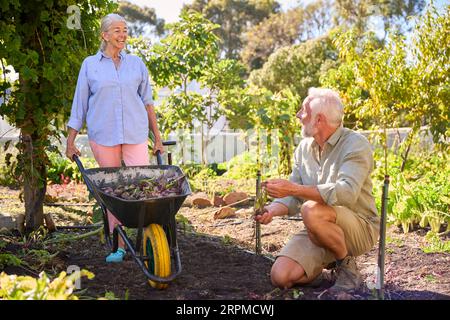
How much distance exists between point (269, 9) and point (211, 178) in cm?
2241

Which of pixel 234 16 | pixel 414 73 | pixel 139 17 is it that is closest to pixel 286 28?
pixel 234 16

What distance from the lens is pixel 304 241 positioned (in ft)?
10.4

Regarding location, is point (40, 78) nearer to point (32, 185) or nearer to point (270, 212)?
point (32, 185)

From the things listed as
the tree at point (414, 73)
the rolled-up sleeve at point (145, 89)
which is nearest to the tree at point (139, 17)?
the tree at point (414, 73)

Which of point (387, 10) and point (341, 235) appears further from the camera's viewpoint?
point (387, 10)

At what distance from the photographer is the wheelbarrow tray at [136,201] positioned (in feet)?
9.79

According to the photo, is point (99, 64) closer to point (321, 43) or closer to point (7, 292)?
point (7, 292)

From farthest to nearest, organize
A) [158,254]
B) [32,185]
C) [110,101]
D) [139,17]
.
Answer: [139,17] < [32,185] < [110,101] < [158,254]

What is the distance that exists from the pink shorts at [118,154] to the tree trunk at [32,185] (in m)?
1.00

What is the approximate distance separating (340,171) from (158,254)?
95 cm

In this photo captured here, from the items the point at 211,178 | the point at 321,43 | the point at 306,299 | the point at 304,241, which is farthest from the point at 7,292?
the point at 321,43

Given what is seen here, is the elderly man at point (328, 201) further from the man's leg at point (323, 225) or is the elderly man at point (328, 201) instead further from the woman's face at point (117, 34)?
the woman's face at point (117, 34)

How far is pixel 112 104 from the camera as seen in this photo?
364 centimetres

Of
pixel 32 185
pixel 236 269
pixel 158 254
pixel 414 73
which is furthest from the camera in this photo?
pixel 414 73
